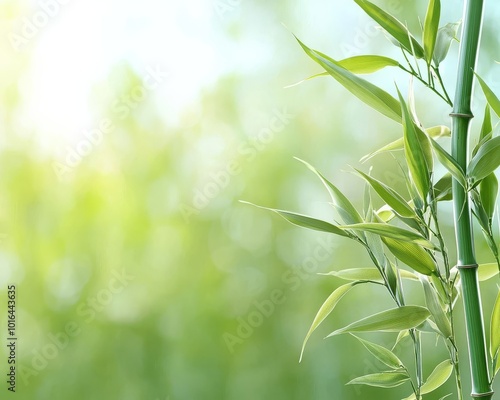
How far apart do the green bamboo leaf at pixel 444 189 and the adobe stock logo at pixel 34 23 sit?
122cm

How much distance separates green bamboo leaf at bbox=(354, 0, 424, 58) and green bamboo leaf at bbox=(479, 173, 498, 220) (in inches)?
6.3

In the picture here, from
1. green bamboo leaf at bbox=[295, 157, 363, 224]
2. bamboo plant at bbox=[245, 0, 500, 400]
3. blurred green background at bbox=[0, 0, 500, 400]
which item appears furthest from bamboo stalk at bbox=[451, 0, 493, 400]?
blurred green background at bbox=[0, 0, 500, 400]

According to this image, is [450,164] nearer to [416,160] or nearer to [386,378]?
[416,160]

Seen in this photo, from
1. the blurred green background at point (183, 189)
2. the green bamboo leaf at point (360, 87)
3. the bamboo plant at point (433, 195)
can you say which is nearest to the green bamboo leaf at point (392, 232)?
the bamboo plant at point (433, 195)

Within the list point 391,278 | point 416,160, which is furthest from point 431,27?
point 391,278

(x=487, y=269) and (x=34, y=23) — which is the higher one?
(x=34, y=23)

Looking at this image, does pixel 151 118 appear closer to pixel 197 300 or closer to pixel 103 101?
pixel 103 101

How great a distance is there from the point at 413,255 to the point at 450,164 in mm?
122

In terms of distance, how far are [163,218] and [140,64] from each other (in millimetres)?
396

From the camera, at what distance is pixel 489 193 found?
0.69 meters

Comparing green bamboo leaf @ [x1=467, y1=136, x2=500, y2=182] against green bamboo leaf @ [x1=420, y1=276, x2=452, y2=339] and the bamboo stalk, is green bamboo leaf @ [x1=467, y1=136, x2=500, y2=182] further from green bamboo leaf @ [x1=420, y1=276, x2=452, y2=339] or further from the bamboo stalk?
green bamboo leaf @ [x1=420, y1=276, x2=452, y2=339]

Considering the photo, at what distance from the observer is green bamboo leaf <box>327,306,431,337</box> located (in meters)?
0.65

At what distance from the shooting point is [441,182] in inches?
28.5

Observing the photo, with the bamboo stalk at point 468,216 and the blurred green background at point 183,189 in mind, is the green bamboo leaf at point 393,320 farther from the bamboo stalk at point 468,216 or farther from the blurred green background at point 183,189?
the blurred green background at point 183,189
